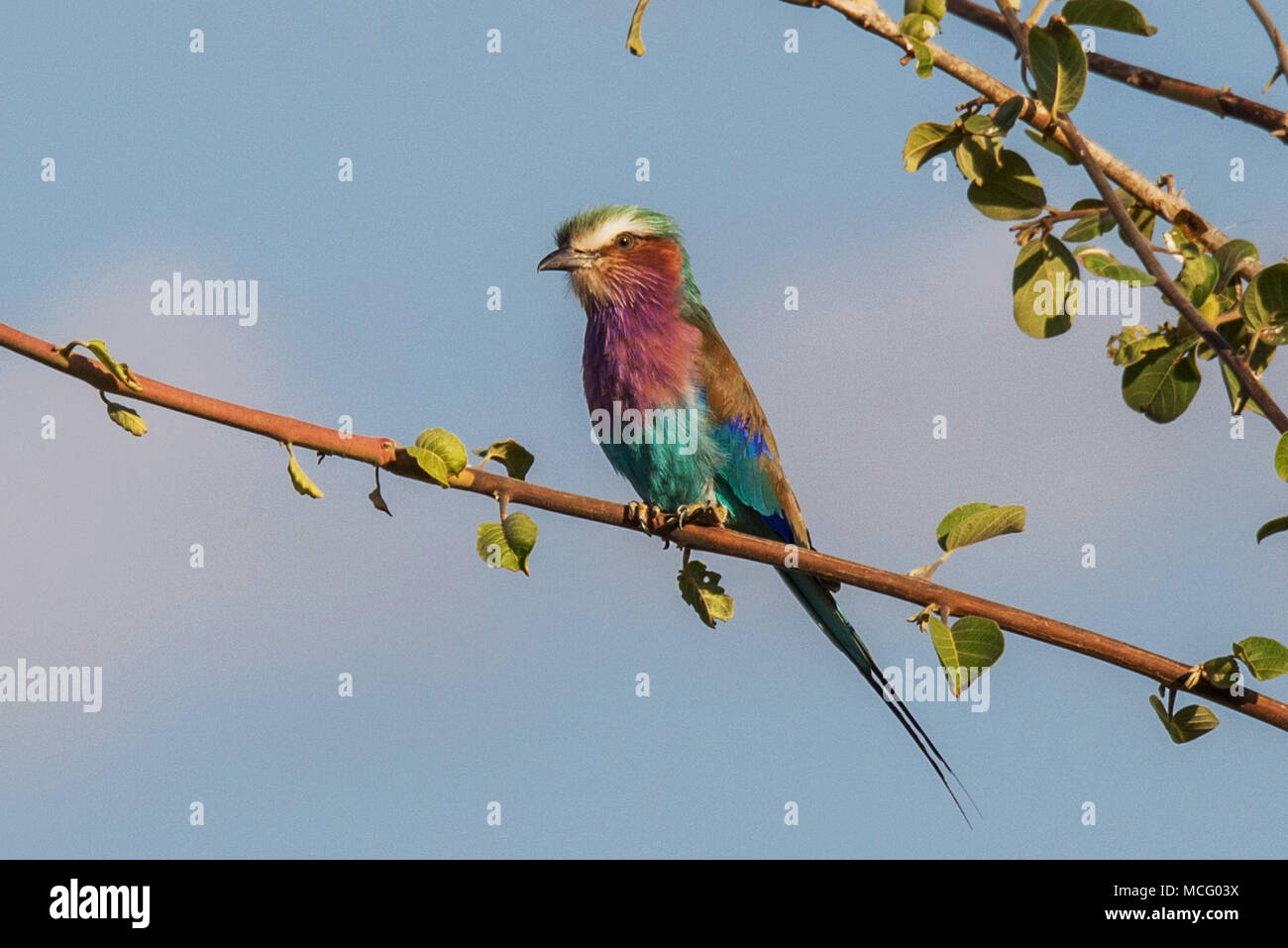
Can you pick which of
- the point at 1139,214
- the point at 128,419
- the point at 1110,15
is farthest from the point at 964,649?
the point at 128,419

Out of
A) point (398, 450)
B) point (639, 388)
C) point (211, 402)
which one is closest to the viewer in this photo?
point (211, 402)

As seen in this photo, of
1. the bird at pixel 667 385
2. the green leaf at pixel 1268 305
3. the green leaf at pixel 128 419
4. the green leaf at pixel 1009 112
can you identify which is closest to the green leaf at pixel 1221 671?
the green leaf at pixel 1268 305

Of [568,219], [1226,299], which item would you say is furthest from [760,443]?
[1226,299]

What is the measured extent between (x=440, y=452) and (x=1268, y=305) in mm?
1578

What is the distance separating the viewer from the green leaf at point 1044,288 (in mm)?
3045

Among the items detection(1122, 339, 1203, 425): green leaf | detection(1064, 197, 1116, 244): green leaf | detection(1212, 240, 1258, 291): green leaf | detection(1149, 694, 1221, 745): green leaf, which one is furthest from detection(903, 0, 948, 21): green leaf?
detection(1149, 694, 1221, 745): green leaf

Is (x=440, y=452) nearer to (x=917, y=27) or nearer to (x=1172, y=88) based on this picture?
(x=917, y=27)

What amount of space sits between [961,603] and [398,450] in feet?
3.48

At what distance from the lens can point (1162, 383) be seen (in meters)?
3.13

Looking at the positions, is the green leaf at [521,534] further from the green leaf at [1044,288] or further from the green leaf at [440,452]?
the green leaf at [1044,288]

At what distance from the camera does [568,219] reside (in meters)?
5.97

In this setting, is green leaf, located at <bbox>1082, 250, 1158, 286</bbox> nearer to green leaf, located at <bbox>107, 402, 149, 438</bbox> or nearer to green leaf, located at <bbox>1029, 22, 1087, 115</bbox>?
green leaf, located at <bbox>1029, 22, 1087, 115</bbox>

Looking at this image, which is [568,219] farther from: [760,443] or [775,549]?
[775,549]

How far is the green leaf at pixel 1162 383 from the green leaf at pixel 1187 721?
72cm
